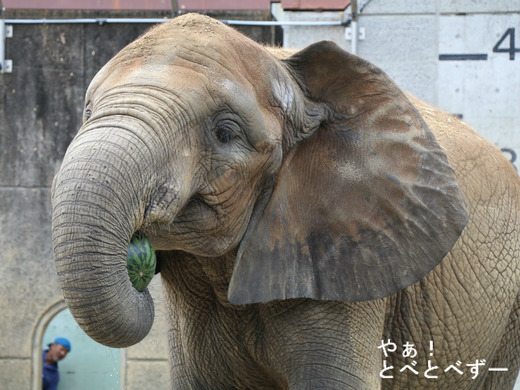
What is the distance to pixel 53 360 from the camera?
24.5 ft

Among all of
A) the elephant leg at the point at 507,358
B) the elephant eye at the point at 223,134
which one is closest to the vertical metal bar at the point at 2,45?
the elephant leg at the point at 507,358

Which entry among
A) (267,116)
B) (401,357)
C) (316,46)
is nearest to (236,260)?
(267,116)

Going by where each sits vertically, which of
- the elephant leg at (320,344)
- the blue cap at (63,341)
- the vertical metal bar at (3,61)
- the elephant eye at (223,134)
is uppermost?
the vertical metal bar at (3,61)

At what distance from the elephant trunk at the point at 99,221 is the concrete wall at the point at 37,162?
452 cm

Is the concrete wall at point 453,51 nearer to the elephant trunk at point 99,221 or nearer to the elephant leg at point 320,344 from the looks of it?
the elephant leg at point 320,344

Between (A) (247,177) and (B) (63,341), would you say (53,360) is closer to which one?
(B) (63,341)

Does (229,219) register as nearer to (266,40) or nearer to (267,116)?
(267,116)

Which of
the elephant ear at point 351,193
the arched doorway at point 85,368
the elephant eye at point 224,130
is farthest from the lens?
the arched doorway at point 85,368

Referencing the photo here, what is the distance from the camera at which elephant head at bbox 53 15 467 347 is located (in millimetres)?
2508

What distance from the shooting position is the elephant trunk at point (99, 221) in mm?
2445

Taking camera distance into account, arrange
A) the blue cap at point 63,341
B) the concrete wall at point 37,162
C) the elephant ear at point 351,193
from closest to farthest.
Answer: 1. the elephant ear at point 351,193
2. the concrete wall at point 37,162
3. the blue cap at point 63,341

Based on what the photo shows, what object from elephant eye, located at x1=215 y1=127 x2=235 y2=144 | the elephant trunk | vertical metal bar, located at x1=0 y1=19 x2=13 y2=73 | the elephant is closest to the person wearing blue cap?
vertical metal bar, located at x1=0 y1=19 x2=13 y2=73

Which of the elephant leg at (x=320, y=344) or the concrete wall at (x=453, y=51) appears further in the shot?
→ the concrete wall at (x=453, y=51)

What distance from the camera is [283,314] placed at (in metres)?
3.45
